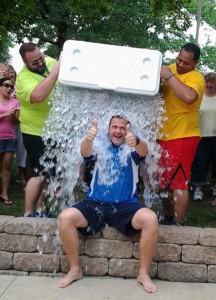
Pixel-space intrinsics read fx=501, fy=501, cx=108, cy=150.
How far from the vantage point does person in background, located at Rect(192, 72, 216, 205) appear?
5941mm

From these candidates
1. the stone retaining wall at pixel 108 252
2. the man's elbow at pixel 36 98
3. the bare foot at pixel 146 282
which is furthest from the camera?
the man's elbow at pixel 36 98

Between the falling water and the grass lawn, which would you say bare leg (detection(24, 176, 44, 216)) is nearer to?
the falling water

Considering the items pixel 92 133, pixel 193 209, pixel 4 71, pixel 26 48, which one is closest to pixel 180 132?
pixel 92 133

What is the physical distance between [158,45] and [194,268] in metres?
18.2

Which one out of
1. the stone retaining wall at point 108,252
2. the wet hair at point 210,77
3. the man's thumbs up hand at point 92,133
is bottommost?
the stone retaining wall at point 108,252

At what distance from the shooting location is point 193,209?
5.52m

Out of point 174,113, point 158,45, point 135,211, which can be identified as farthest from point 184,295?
point 158,45

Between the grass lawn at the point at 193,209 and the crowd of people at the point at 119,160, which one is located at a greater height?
the crowd of people at the point at 119,160

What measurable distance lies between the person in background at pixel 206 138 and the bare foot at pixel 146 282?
2.41 m

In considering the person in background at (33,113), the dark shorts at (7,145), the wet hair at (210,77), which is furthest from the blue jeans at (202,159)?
the person in background at (33,113)

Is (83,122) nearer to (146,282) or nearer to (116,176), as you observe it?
(116,176)

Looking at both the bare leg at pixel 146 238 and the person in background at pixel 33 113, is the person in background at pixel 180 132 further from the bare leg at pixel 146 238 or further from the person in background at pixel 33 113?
the person in background at pixel 33 113

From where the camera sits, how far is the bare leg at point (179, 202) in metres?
4.01

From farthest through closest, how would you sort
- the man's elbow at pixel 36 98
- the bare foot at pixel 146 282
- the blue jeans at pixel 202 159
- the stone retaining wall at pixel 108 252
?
the blue jeans at pixel 202 159, the man's elbow at pixel 36 98, the stone retaining wall at pixel 108 252, the bare foot at pixel 146 282
